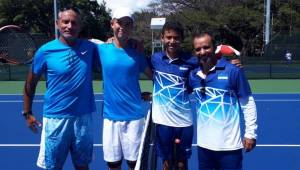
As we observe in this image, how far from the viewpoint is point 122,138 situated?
14.4 ft

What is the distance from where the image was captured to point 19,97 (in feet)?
46.0

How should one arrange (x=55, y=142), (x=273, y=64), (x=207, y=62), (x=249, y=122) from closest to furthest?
(x=249, y=122) < (x=207, y=62) < (x=55, y=142) < (x=273, y=64)

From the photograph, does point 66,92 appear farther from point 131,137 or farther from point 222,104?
point 222,104

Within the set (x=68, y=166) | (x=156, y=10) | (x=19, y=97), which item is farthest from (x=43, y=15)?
(x=68, y=166)

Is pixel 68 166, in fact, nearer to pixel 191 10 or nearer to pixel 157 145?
pixel 157 145

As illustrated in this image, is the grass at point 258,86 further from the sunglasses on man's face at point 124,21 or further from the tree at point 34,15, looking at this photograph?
the tree at point 34,15

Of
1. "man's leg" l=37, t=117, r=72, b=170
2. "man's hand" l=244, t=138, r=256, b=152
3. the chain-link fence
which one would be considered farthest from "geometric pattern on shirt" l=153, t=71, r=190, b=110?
the chain-link fence

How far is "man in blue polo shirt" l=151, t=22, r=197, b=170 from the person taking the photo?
4434mm

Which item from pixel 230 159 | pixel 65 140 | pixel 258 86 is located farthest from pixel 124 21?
pixel 258 86

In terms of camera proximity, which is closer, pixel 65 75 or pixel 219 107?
pixel 219 107

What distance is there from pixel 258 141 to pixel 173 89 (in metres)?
3.61

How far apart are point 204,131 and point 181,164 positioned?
72 centimetres

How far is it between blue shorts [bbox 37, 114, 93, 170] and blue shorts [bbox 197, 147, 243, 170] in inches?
42.3

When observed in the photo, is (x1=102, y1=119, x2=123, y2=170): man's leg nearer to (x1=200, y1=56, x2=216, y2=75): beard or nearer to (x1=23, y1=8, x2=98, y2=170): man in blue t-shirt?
(x1=23, y1=8, x2=98, y2=170): man in blue t-shirt
